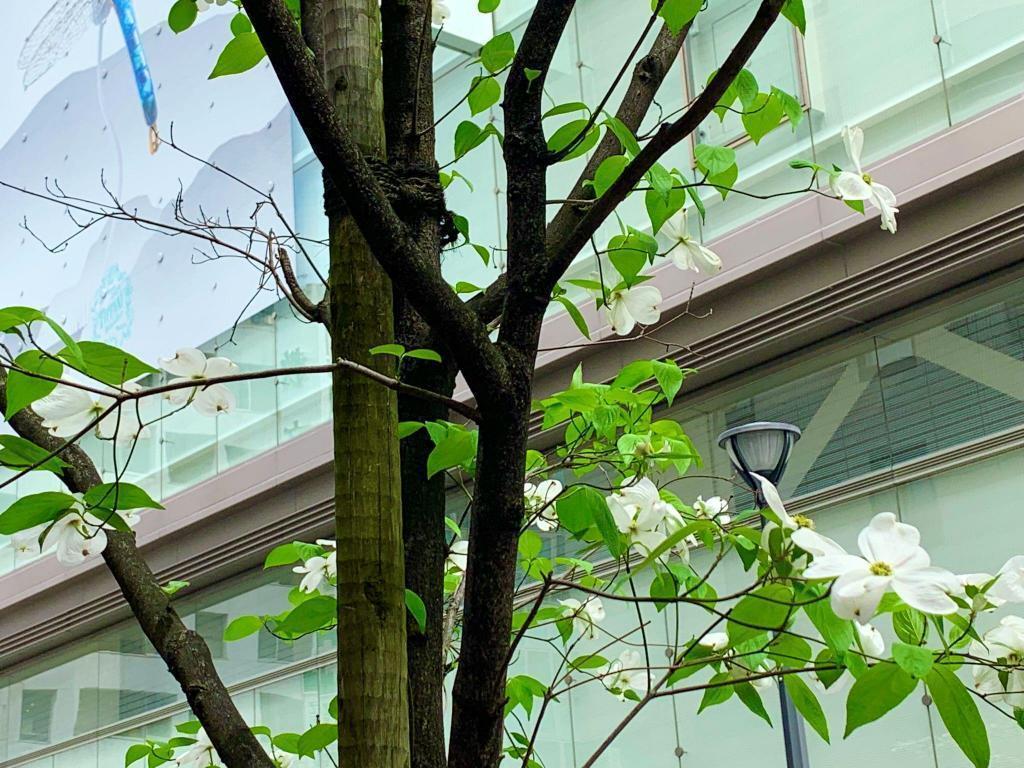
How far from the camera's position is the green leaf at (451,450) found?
1.70m

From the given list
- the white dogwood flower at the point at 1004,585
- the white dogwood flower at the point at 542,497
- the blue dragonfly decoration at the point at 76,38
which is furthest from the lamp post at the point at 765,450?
the blue dragonfly decoration at the point at 76,38

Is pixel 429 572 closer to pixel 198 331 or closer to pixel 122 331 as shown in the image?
pixel 198 331

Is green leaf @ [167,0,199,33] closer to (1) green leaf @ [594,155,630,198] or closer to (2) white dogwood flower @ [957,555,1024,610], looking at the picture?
(1) green leaf @ [594,155,630,198]

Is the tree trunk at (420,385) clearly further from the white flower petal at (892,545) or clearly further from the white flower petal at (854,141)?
the white flower petal at (854,141)

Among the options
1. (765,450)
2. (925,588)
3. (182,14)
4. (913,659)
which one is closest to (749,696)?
(913,659)

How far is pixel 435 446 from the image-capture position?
1.80 meters

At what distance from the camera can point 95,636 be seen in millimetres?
13047

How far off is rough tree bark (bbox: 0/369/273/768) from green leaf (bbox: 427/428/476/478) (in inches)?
14.0

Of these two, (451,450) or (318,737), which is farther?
(318,737)

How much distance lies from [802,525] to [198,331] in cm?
1087

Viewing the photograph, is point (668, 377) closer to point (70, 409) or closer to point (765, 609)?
point (765, 609)

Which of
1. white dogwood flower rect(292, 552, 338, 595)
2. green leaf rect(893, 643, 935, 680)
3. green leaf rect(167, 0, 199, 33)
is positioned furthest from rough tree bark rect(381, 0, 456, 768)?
white dogwood flower rect(292, 552, 338, 595)

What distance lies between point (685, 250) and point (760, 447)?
3.01m

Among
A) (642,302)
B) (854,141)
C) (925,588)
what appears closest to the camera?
(925,588)
